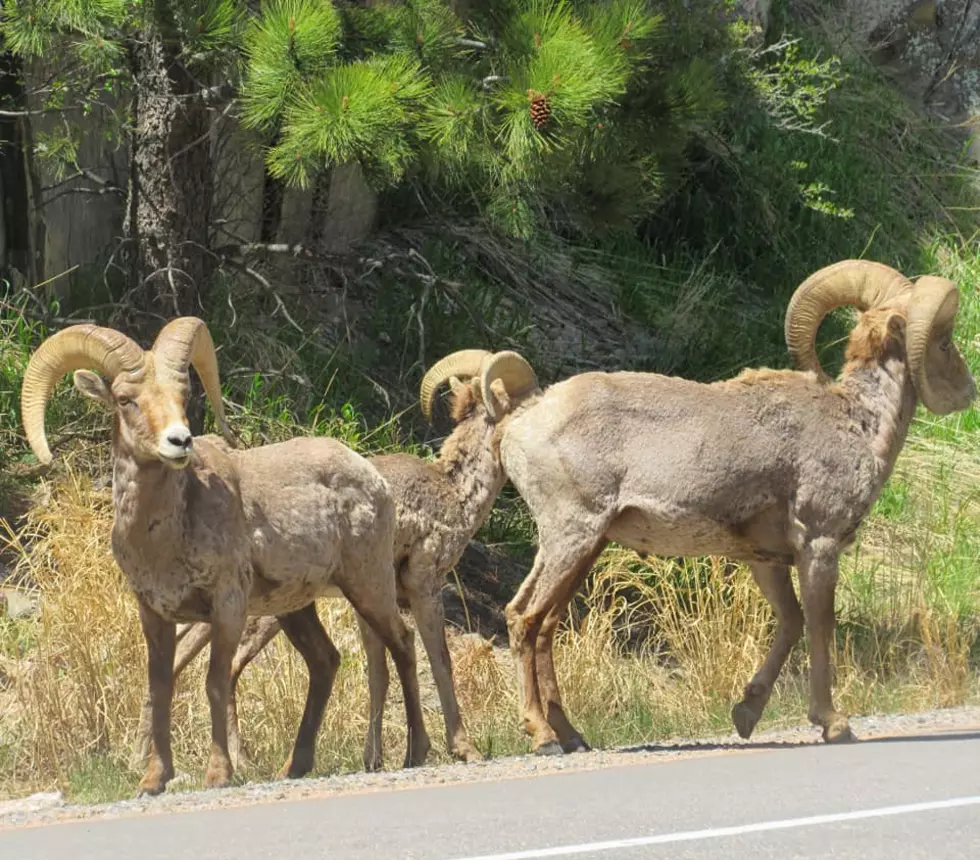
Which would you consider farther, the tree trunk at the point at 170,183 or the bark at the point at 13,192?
the bark at the point at 13,192

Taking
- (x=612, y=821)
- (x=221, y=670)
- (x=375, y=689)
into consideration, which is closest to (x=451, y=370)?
(x=375, y=689)

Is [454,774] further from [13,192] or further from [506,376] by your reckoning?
[13,192]

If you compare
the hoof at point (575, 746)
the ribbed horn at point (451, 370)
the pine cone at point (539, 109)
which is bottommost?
the hoof at point (575, 746)

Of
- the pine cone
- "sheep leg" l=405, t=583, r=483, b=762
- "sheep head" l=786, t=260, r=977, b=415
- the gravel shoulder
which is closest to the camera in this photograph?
the gravel shoulder

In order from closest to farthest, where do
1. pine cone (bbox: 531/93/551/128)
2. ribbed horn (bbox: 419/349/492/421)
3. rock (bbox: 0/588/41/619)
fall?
pine cone (bbox: 531/93/551/128) < ribbed horn (bbox: 419/349/492/421) < rock (bbox: 0/588/41/619)

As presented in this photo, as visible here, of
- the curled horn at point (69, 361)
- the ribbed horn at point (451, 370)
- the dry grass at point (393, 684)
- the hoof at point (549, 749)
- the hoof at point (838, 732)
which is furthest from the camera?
the ribbed horn at point (451, 370)

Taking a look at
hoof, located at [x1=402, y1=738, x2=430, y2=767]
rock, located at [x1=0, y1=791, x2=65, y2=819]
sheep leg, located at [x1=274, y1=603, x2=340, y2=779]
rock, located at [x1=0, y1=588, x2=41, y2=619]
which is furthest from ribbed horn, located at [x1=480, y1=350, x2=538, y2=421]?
rock, located at [x1=0, y1=588, x2=41, y2=619]

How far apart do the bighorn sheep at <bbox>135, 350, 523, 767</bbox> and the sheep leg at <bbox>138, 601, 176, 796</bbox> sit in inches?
45.8

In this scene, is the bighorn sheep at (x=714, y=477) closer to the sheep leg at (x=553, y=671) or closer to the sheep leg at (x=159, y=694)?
the sheep leg at (x=553, y=671)

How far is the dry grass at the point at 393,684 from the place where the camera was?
11.1 m

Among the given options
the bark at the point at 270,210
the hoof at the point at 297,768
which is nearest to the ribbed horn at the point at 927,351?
the hoof at the point at 297,768

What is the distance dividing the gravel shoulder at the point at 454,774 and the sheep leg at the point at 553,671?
0.21m

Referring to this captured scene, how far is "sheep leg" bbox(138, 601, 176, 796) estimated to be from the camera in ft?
29.0

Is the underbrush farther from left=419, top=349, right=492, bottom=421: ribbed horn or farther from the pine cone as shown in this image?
the pine cone
